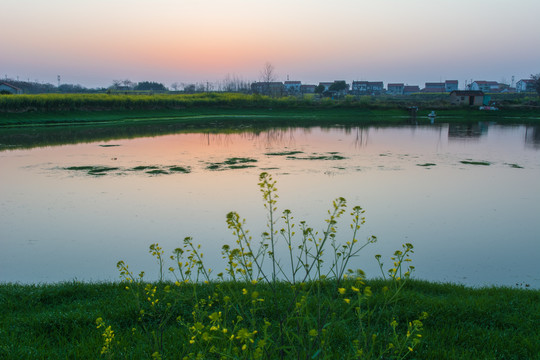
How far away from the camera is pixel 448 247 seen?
655 cm

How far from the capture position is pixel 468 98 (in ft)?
182

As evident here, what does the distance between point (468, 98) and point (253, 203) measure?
180ft

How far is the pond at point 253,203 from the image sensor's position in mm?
6059

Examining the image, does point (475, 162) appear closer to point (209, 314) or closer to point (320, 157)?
point (320, 157)

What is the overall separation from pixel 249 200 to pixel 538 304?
6.01 meters

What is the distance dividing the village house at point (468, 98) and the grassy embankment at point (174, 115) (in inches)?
425

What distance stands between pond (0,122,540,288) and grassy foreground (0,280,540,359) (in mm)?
770

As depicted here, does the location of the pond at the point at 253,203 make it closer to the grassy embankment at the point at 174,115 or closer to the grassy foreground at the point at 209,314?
the grassy foreground at the point at 209,314

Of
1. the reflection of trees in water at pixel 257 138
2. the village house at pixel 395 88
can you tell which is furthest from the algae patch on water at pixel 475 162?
the village house at pixel 395 88

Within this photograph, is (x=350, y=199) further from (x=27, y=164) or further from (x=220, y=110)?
(x=220, y=110)

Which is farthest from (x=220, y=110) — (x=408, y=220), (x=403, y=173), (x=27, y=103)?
(x=408, y=220)

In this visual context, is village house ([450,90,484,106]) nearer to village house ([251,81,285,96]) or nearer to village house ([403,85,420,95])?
village house ([251,81,285,96])

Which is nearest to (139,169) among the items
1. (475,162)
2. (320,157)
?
(320,157)

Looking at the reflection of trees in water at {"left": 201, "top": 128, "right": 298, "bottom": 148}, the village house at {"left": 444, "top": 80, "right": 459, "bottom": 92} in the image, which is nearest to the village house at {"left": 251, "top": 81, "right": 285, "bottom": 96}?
the reflection of trees in water at {"left": 201, "top": 128, "right": 298, "bottom": 148}
